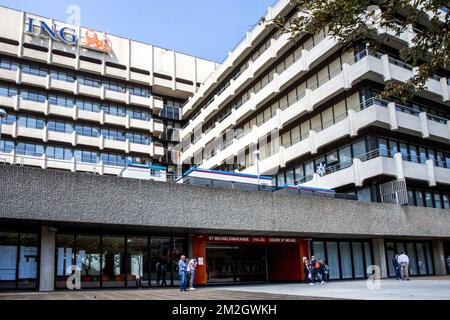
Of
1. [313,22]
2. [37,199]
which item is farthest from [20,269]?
[313,22]

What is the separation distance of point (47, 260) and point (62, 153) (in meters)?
32.6

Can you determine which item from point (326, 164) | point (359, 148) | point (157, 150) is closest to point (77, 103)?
point (157, 150)

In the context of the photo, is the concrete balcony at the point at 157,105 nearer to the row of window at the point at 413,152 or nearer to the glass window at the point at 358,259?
the row of window at the point at 413,152

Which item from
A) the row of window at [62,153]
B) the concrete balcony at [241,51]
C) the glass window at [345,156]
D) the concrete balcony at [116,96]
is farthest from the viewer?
the concrete balcony at [116,96]

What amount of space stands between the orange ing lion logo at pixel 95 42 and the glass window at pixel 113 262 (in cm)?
3735

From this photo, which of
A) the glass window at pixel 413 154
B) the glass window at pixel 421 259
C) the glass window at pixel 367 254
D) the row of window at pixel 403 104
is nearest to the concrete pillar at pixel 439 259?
the glass window at pixel 421 259

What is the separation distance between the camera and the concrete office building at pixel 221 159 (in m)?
21.1

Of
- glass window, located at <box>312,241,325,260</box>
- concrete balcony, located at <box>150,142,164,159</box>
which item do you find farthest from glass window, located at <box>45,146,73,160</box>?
glass window, located at <box>312,241,325,260</box>

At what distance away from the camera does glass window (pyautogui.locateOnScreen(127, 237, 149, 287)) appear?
23.4 m

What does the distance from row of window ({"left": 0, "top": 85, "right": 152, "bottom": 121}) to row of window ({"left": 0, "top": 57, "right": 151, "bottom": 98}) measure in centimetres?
208

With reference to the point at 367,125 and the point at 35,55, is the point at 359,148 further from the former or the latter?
the point at 35,55
